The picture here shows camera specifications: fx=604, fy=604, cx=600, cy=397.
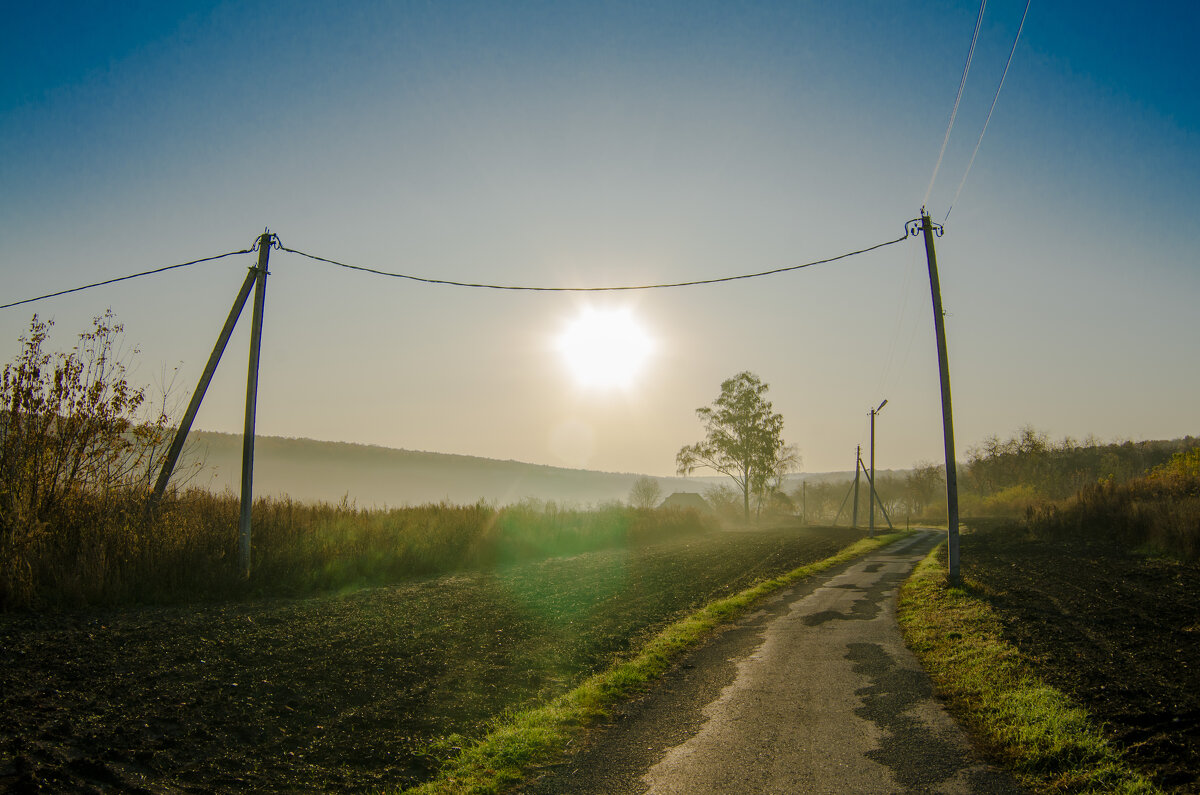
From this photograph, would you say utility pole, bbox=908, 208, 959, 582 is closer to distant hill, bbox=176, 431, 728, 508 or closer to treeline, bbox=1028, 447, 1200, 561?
treeline, bbox=1028, 447, 1200, 561

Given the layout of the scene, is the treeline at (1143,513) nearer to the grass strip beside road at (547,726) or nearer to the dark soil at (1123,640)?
the dark soil at (1123,640)

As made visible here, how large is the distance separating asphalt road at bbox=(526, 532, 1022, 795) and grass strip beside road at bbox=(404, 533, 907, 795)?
245 millimetres

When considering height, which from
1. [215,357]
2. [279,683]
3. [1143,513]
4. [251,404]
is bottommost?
[279,683]

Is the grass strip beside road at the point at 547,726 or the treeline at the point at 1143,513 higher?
the treeline at the point at 1143,513

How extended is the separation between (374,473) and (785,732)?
13445cm

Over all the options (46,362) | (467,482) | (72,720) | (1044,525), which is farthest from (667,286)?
(467,482)

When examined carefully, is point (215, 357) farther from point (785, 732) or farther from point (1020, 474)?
point (1020, 474)

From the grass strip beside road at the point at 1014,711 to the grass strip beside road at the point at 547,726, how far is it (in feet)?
11.0

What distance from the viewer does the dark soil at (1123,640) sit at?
190 inches

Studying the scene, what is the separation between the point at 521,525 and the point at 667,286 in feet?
38.3

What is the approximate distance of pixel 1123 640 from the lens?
8.08 m

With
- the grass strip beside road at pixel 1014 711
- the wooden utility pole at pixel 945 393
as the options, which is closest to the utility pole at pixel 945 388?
the wooden utility pole at pixel 945 393

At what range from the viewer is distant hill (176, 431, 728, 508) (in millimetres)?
103562

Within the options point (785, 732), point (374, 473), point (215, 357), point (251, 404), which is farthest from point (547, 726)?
point (374, 473)
